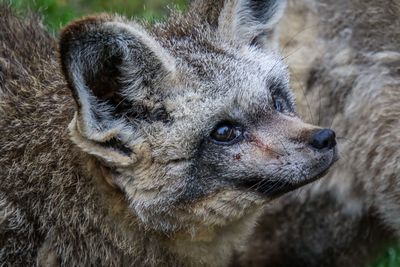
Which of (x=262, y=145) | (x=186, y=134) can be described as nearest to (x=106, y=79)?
(x=186, y=134)

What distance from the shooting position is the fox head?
16.7 feet

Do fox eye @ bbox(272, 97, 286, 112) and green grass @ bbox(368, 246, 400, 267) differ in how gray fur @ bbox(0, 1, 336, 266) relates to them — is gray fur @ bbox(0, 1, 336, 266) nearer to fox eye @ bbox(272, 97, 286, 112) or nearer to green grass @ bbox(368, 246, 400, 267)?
fox eye @ bbox(272, 97, 286, 112)

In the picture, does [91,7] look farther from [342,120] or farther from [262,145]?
[262,145]

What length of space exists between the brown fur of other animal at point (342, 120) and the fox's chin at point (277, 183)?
1620mm

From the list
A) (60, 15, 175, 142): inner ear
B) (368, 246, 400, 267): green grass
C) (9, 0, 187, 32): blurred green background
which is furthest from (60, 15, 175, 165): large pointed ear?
(9, 0, 187, 32): blurred green background

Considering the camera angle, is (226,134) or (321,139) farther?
(226,134)

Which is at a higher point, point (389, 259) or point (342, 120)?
point (342, 120)

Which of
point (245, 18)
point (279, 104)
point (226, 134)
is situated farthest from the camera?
point (245, 18)

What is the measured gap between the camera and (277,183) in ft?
17.0

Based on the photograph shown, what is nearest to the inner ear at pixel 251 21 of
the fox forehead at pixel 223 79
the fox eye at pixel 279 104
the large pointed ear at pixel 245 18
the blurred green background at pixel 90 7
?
the large pointed ear at pixel 245 18

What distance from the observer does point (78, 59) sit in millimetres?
4930

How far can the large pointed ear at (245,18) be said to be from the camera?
5.65m

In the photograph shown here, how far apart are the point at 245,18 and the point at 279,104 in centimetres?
62

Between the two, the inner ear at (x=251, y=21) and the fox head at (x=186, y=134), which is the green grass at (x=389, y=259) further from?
the fox head at (x=186, y=134)
